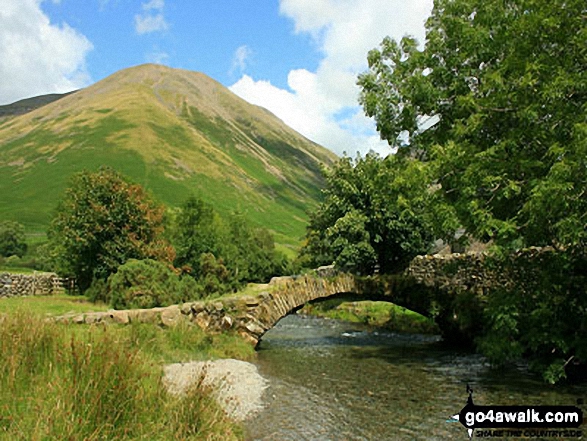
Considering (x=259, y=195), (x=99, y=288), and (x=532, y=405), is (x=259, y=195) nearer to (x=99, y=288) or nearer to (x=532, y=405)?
(x=99, y=288)

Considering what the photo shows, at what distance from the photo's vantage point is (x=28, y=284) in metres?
29.3

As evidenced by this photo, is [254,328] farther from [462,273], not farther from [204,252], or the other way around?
[204,252]

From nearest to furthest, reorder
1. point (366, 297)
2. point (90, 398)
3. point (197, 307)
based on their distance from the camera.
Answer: point (90, 398)
point (197, 307)
point (366, 297)

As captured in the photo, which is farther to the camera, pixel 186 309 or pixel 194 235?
pixel 194 235

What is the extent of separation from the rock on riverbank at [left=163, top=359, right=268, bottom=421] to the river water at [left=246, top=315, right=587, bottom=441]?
0.32 meters

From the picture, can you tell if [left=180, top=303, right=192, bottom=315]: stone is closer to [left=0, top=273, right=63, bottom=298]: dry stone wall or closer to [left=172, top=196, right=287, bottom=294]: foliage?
[left=172, top=196, right=287, bottom=294]: foliage

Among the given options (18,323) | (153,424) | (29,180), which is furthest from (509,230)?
(29,180)

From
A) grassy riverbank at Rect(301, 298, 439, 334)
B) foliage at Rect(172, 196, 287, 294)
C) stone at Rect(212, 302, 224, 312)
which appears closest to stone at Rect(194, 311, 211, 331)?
stone at Rect(212, 302, 224, 312)

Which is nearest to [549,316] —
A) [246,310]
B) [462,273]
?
[462,273]

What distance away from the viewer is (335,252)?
84.1 ft

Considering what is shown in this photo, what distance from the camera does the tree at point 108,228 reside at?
26109mm

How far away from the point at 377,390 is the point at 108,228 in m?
18.2

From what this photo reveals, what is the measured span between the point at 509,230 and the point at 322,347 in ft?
35.7

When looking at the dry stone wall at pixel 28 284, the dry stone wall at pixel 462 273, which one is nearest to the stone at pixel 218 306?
the dry stone wall at pixel 462 273
